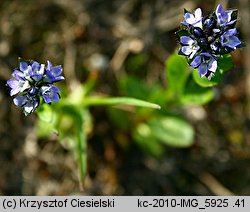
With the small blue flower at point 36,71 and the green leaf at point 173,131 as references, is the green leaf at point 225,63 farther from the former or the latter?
the green leaf at point 173,131

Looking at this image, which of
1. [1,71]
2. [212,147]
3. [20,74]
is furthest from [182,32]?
[1,71]

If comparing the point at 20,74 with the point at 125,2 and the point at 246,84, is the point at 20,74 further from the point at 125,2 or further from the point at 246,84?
the point at 246,84

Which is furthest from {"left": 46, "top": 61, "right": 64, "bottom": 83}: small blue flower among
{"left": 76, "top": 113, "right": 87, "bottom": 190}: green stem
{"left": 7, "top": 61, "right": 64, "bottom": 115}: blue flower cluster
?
{"left": 76, "top": 113, "right": 87, "bottom": 190}: green stem

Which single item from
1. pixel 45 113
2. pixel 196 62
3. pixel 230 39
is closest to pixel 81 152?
pixel 45 113

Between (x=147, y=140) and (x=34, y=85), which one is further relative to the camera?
(x=147, y=140)

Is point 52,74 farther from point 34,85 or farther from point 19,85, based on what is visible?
point 19,85

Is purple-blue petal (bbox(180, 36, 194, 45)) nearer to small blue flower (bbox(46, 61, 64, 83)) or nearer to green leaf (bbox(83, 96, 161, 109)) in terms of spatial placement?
green leaf (bbox(83, 96, 161, 109))
